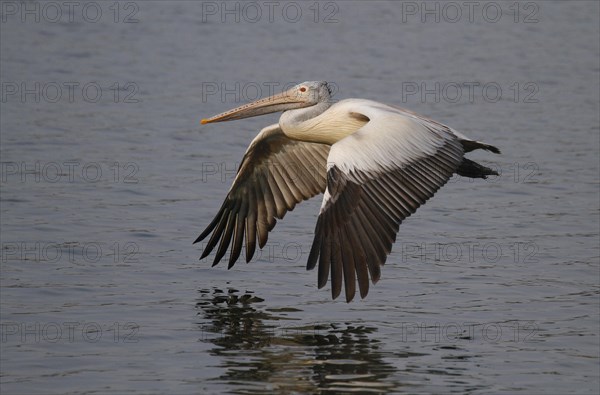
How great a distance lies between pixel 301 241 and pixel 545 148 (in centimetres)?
451

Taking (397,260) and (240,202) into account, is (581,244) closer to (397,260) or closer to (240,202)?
(397,260)

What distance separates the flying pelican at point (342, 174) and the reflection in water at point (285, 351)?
0.47 m

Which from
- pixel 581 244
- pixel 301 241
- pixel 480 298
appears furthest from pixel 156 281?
pixel 581 244

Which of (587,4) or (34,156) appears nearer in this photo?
(34,156)

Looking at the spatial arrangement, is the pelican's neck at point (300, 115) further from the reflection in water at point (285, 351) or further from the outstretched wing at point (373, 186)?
the reflection in water at point (285, 351)

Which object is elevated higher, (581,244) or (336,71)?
(336,71)

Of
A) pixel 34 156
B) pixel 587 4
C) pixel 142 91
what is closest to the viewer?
pixel 34 156

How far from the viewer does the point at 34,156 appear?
12.4m

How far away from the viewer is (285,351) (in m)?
7.31

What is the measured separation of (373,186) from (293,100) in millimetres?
1790

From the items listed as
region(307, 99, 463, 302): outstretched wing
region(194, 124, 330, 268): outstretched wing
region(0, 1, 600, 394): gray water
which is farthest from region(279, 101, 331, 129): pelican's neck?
region(0, 1, 600, 394): gray water

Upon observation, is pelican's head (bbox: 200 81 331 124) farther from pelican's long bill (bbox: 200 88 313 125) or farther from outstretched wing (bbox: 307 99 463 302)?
outstretched wing (bbox: 307 99 463 302)

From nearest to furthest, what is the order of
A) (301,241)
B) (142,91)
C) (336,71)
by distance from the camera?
1. (301,241)
2. (142,91)
3. (336,71)

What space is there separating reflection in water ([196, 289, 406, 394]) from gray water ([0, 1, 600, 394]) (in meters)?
0.02
